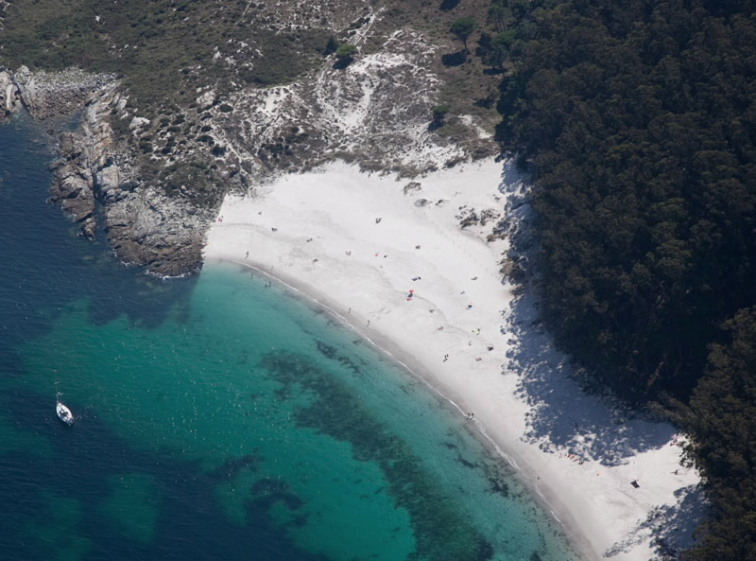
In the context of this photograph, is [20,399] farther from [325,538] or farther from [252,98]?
[252,98]

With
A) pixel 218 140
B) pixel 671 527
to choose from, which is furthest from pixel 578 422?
pixel 218 140

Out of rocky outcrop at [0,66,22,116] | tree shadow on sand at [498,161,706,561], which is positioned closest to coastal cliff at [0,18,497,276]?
rocky outcrop at [0,66,22,116]

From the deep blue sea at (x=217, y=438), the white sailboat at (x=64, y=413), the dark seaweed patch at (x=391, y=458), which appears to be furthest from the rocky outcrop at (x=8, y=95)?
the dark seaweed patch at (x=391, y=458)

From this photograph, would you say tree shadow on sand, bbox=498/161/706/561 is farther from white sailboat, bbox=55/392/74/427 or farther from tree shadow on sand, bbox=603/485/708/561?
white sailboat, bbox=55/392/74/427

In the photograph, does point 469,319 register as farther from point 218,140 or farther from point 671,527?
point 218,140

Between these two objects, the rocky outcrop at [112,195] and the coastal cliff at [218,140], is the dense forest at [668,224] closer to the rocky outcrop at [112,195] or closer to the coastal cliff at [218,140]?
the coastal cliff at [218,140]

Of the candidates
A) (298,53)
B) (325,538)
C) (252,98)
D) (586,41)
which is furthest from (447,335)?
(298,53)
